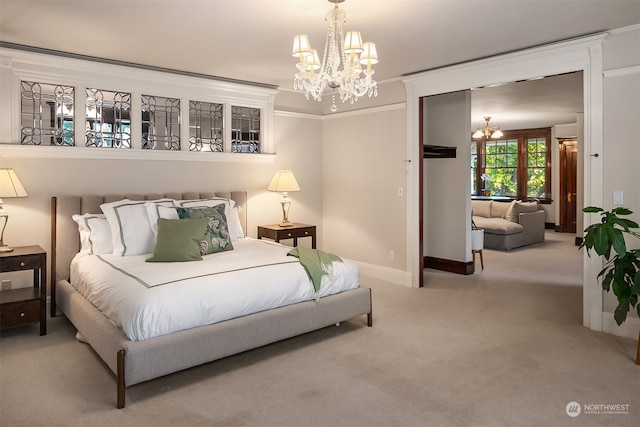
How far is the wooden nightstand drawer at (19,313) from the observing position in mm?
3598

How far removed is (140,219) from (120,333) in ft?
5.33

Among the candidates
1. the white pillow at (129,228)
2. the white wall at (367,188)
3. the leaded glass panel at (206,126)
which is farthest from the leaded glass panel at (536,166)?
the white pillow at (129,228)

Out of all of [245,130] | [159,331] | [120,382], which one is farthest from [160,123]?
[120,382]

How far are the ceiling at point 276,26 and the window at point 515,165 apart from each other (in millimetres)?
7446

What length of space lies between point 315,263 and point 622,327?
8.44 feet

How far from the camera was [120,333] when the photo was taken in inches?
109

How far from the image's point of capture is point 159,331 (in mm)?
2771

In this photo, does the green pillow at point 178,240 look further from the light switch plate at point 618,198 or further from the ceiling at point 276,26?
the light switch plate at point 618,198

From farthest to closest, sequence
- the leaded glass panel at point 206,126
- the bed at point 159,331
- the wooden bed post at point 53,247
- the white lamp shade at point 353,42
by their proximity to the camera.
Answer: the leaded glass panel at point 206,126 → the wooden bed post at point 53,247 → the white lamp shade at point 353,42 → the bed at point 159,331

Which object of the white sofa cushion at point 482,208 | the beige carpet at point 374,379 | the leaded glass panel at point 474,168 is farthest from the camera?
the leaded glass panel at point 474,168

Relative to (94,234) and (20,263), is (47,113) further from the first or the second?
(20,263)

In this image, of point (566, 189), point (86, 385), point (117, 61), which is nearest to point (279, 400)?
point (86, 385)

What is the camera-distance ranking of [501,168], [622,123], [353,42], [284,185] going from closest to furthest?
[353,42]
[622,123]
[284,185]
[501,168]

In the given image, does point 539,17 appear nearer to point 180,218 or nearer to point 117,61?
point 180,218
